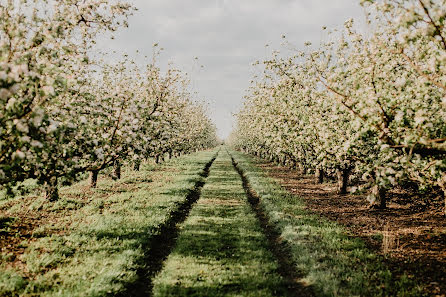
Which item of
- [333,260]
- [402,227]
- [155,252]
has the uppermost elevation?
[402,227]

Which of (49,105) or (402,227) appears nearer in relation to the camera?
(49,105)

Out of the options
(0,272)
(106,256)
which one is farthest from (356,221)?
(0,272)

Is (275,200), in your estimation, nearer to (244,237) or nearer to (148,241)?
(244,237)

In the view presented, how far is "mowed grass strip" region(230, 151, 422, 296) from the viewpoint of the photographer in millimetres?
8719

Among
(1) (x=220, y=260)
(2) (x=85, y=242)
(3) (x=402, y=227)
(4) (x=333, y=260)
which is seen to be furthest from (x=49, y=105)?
(3) (x=402, y=227)

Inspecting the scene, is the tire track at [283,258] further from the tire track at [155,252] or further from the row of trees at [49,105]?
the row of trees at [49,105]

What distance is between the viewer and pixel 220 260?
10.9 m

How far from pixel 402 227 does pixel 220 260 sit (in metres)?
8.65

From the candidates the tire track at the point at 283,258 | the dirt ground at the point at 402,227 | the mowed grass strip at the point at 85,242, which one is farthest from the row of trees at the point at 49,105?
the dirt ground at the point at 402,227

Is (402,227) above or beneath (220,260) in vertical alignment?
above

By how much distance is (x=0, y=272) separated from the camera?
921 centimetres

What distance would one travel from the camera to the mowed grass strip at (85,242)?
8828 millimetres

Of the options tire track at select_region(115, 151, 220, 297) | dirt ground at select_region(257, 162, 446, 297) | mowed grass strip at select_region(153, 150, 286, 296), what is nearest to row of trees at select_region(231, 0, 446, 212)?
dirt ground at select_region(257, 162, 446, 297)

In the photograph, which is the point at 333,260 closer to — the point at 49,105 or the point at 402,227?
the point at 402,227
